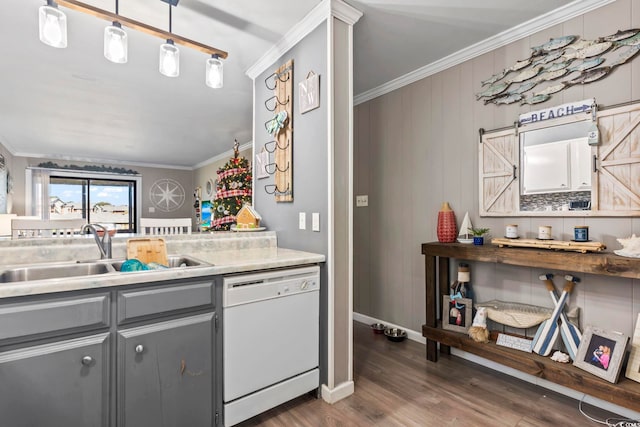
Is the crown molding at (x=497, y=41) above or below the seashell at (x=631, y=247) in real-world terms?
above

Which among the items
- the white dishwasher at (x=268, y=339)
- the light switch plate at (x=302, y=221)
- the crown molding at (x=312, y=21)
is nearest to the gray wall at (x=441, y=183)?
the crown molding at (x=312, y=21)

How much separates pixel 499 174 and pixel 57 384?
8.84 feet

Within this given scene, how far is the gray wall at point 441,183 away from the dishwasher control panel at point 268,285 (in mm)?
1326

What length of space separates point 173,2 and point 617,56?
253cm

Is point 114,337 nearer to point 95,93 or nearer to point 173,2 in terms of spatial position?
point 173,2

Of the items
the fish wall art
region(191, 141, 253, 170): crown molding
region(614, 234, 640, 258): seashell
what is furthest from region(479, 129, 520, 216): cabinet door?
region(191, 141, 253, 170): crown molding

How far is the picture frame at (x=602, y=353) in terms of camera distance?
1.63 meters

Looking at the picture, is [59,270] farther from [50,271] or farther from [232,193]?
[232,193]

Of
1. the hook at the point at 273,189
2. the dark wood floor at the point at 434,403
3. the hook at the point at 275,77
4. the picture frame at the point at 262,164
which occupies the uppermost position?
the hook at the point at 275,77

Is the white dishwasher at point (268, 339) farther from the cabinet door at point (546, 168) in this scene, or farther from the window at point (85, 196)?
the window at point (85, 196)

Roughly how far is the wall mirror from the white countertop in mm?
1479

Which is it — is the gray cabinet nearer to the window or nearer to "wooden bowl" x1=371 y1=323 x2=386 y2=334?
"wooden bowl" x1=371 y1=323 x2=386 y2=334

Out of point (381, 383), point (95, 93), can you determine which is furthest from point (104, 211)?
point (381, 383)

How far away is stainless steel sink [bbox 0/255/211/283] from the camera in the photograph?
152 cm
